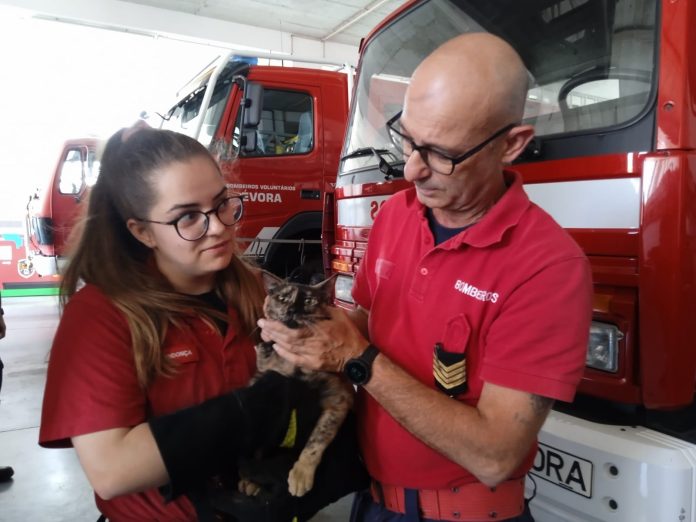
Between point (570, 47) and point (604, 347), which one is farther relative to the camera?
point (570, 47)

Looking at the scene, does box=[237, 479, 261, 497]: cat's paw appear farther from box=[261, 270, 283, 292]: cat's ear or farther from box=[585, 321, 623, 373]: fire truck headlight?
box=[585, 321, 623, 373]: fire truck headlight

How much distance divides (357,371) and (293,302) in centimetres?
38

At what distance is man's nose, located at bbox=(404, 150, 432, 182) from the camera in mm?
1185

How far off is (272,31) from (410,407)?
10.5 meters

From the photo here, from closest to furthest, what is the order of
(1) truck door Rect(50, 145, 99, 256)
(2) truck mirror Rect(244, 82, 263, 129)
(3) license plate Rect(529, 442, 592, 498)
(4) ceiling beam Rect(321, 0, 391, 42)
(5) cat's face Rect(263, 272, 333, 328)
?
(5) cat's face Rect(263, 272, 333, 328) → (3) license plate Rect(529, 442, 592, 498) → (2) truck mirror Rect(244, 82, 263, 129) → (1) truck door Rect(50, 145, 99, 256) → (4) ceiling beam Rect(321, 0, 391, 42)

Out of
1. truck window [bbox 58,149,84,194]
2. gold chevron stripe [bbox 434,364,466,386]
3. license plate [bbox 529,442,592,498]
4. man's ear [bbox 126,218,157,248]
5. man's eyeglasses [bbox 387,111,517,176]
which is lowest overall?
license plate [bbox 529,442,592,498]

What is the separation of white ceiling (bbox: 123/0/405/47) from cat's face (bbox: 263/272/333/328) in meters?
8.38

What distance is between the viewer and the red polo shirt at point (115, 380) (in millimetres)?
1035

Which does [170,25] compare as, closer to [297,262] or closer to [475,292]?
[297,262]

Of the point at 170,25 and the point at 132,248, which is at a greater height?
the point at 170,25

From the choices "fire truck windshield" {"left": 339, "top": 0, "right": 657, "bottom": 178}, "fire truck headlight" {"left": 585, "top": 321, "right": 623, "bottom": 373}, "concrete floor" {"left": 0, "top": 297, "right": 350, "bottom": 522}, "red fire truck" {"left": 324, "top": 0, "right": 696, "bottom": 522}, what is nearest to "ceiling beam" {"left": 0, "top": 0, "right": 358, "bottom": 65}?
"fire truck windshield" {"left": 339, "top": 0, "right": 657, "bottom": 178}

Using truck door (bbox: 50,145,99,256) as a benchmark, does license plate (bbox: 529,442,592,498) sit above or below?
below

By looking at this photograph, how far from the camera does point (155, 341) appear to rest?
45.6 inches

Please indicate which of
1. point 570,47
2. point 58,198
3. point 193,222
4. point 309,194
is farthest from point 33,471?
point 58,198
